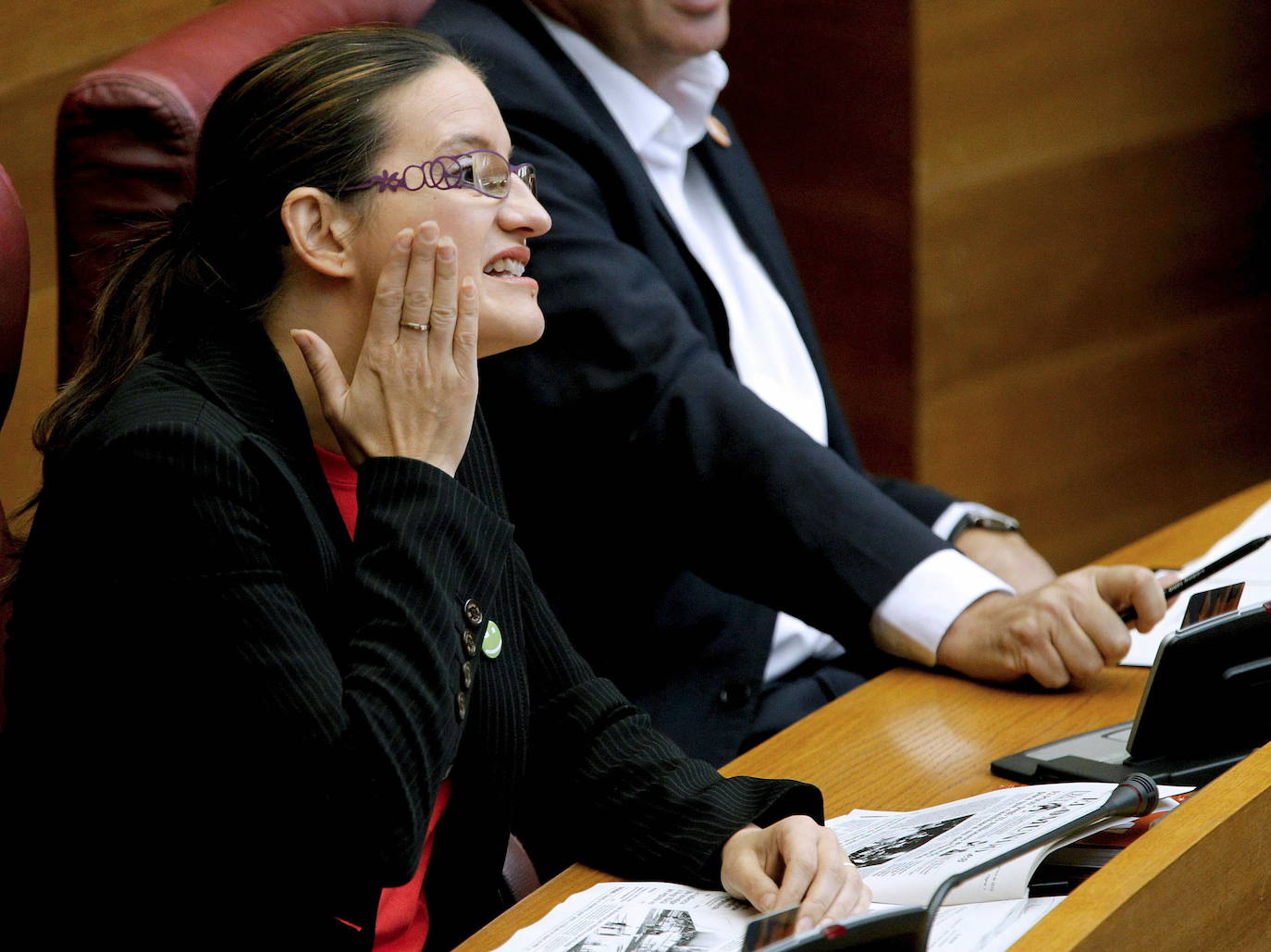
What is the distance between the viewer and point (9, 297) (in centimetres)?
112

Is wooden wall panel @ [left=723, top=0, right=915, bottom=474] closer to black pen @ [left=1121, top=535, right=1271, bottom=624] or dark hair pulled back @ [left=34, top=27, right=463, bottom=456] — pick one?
black pen @ [left=1121, top=535, right=1271, bottom=624]

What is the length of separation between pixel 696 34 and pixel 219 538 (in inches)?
36.0

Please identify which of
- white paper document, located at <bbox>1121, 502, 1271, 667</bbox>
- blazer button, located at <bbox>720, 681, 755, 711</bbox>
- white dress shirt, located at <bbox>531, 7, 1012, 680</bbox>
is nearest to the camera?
white paper document, located at <bbox>1121, 502, 1271, 667</bbox>

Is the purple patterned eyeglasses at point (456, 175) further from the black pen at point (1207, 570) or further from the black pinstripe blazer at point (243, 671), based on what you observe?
the black pen at point (1207, 570)

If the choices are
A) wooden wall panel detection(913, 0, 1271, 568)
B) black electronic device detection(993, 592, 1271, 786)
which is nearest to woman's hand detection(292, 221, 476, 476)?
black electronic device detection(993, 592, 1271, 786)

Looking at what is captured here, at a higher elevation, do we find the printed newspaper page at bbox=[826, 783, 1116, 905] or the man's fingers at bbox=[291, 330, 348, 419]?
the man's fingers at bbox=[291, 330, 348, 419]

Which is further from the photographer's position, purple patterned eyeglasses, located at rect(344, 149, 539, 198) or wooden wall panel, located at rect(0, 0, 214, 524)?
wooden wall panel, located at rect(0, 0, 214, 524)

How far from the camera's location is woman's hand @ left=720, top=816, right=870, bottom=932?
911mm

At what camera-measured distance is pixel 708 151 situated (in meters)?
1.76

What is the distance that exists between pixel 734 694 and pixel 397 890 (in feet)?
1.62

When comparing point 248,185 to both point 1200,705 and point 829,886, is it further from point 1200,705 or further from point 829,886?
point 1200,705

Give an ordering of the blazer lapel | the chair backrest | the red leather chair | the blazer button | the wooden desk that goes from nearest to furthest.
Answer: the wooden desk < the blazer lapel < the red leather chair < the chair backrest < the blazer button

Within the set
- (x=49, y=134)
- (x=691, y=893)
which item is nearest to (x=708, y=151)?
(x=49, y=134)

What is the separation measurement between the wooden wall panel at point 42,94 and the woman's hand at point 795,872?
0.79 meters
